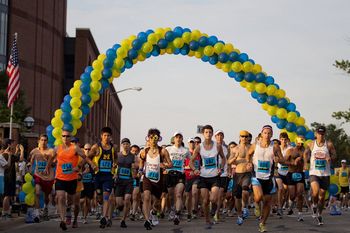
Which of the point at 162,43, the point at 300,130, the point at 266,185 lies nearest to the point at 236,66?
the point at 162,43

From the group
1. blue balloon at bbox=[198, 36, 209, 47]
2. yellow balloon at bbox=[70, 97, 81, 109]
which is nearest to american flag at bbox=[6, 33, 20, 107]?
yellow balloon at bbox=[70, 97, 81, 109]

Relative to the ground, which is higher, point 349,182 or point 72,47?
point 72,47

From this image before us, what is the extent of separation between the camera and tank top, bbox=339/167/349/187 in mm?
27547

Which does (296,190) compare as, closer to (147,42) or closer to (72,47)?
(147,42)

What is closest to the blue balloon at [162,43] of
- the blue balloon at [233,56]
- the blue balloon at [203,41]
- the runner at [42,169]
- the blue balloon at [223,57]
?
the blue balloon at [203,41]

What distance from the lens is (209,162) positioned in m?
15.2

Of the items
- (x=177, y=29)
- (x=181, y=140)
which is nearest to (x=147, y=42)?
(x=177, y=29)

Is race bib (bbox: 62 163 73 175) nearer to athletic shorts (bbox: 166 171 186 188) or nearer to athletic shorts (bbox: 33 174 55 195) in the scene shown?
athletic shorts (bbox: 33 174 55 195)

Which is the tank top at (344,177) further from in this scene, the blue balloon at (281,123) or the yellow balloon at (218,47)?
the yellow balloon at (218,47)

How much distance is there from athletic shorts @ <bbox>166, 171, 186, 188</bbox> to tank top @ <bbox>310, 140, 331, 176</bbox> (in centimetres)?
366

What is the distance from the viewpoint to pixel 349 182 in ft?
93.0

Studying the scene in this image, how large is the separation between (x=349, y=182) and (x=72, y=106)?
460 inches

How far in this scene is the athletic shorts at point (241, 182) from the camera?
659 inches

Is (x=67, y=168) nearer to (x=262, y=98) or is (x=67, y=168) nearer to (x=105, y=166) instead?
(x=105, y=166)
